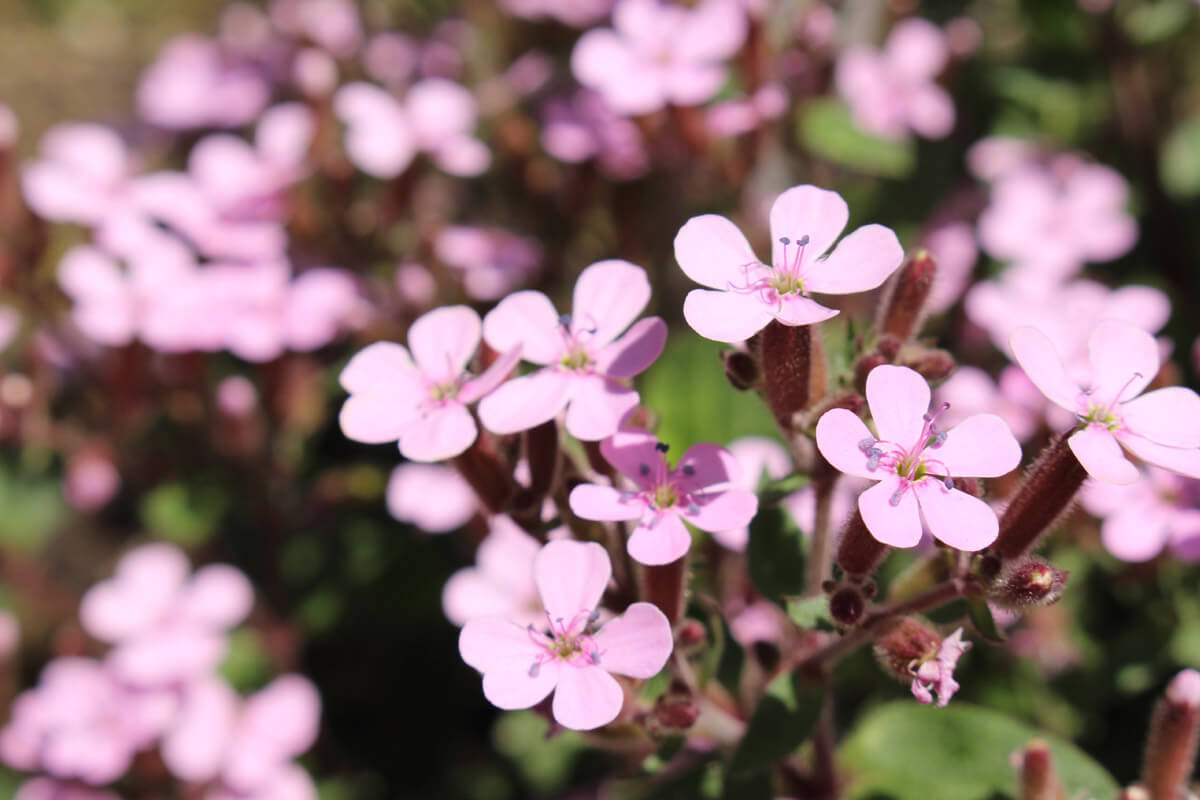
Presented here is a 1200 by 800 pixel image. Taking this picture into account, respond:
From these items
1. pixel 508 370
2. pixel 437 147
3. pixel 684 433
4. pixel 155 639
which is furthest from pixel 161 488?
pixel 508 370

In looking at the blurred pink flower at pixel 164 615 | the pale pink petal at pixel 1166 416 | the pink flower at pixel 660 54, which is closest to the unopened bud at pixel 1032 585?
the pale pink petal at pixel 1166 416

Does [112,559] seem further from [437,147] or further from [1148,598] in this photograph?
[1148,598]

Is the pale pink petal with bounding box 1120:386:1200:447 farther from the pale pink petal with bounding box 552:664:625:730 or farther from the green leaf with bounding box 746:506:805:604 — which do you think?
the pale pink petal with bounding box 552:664:625:730

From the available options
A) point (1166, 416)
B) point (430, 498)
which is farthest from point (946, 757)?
point (430, 498)

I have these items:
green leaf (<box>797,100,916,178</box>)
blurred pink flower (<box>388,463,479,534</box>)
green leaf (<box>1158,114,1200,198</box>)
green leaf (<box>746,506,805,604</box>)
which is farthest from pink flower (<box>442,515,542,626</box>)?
green leaf (<box>1158,114,1200,198</box>)

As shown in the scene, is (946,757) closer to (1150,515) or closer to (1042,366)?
(1150,515)
